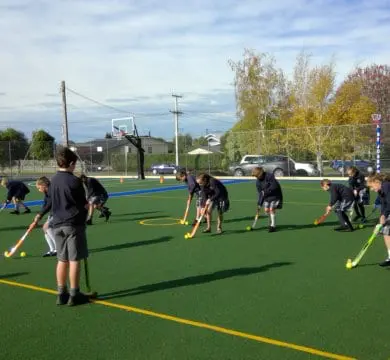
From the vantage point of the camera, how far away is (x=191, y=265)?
26.6ft

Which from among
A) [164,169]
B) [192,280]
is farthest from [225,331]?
[164,169]

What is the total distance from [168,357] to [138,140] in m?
33.9

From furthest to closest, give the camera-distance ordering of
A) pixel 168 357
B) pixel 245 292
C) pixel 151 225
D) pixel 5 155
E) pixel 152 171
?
pixel 152 171
pixel 5 155
pixel 151 225
pixel 245 292
pixel 168 357

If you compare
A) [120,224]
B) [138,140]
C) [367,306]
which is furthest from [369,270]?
[138,140]

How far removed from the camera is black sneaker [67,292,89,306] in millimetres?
6027

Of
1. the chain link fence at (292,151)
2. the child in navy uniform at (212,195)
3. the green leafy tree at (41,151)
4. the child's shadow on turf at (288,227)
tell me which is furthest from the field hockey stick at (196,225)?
the green leafy tree at (41,151)

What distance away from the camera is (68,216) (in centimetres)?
586

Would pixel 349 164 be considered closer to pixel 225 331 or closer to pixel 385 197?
pixel 385 197

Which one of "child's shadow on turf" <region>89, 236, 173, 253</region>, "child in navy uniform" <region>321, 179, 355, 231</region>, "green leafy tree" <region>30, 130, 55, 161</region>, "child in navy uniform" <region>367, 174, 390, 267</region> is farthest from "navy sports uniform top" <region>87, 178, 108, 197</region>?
"green leafy tree" <region>30, 130, 55, 161</region>

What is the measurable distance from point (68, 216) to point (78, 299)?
102cm

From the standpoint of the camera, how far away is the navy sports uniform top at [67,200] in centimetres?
586

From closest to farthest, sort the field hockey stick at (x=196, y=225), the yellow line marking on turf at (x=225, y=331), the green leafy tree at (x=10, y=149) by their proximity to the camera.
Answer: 1. the yellow line marking on turf at (x=225, y=331)
2. the field hockey stick at (x=196, y=225)
3. the green leafy tree at (x=10, y=149)

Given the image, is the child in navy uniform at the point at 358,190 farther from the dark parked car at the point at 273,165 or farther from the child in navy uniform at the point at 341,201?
the dark parked car at the point at 273,165

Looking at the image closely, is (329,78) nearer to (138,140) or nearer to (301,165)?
(301,165)
